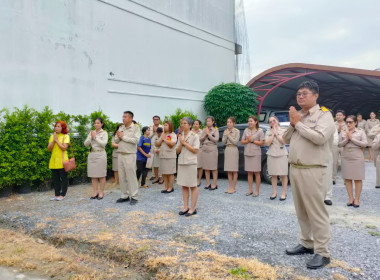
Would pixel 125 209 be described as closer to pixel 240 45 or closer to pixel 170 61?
pixel 170 61

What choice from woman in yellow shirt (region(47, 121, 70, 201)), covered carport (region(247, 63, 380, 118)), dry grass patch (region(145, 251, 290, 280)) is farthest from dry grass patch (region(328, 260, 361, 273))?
covered carport (region(247, 63, 380, 118))

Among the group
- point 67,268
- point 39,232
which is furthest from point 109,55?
point 67,268

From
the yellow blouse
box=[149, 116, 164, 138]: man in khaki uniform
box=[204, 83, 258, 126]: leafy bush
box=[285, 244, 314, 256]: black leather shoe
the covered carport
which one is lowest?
box=[285, 244, 314, 256]: black leather shoe

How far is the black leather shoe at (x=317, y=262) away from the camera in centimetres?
301

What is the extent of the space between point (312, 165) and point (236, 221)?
6.21 feet

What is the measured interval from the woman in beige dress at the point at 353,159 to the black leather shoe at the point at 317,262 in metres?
2.86

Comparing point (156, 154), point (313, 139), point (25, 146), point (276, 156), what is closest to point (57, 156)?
point (25, 146)

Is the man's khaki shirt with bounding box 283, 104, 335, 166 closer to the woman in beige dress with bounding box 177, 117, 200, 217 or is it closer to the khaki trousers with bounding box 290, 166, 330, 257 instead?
the khaki trousers with bounding box 290, 166, 330, 257

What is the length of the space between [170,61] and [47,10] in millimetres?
5164

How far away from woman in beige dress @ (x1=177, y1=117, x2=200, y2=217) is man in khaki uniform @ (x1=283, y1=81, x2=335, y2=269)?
1.98 m

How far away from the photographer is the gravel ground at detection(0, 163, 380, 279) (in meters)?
3.40

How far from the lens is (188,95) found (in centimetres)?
1344

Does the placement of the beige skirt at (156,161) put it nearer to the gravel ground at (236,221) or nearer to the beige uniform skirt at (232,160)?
the gravel ground at (236,221)

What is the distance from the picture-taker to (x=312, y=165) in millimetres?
3166
